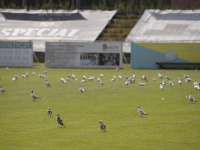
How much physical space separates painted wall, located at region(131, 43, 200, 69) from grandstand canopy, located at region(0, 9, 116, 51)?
12773 millimetres

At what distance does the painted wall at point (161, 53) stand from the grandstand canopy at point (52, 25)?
12.8 metres

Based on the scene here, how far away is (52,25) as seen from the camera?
82.1 meters

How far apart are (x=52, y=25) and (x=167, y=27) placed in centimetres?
1438

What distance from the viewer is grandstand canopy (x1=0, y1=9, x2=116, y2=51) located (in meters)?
77.3

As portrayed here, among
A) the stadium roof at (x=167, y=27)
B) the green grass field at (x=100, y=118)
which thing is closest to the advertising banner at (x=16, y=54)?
the stadium roof at (x=167, y=27)

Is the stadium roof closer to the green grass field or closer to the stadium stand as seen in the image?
the stadium stand

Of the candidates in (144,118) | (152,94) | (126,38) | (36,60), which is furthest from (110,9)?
(144,118)

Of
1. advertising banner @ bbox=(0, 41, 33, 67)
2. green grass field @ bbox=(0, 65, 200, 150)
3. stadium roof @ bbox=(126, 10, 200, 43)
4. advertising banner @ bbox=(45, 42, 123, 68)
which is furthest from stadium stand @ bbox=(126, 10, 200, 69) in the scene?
green grass field @ bbox=(0, 65, 200, 150)

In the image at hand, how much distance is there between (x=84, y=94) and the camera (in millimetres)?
36906

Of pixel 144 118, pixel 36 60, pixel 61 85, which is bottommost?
pixel 36 60

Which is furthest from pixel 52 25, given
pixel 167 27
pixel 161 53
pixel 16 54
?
pixel 161 53

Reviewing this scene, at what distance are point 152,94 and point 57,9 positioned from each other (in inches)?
2107

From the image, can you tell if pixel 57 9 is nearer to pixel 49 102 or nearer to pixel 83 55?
pixel 83 55

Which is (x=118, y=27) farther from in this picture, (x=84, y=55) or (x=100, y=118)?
(x=100, y=118)
